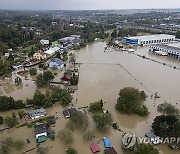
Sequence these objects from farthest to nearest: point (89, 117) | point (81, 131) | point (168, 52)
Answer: point (168, 52) < point (89, 117) < point (81, 131)

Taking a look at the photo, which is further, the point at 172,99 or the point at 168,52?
the point at 168,52

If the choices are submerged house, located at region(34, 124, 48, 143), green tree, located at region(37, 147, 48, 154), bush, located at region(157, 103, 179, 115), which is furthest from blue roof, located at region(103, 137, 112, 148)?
bush, located at region(157, 103, 179, 115)

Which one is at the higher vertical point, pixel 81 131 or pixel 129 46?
pixel 129 46

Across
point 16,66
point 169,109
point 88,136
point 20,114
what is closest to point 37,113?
point 20,114

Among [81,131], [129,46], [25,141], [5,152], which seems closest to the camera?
[5,152]

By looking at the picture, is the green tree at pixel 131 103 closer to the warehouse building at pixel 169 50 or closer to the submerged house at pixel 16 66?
the submerged house at pixel 16 66

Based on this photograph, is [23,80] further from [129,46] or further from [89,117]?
[129,46]

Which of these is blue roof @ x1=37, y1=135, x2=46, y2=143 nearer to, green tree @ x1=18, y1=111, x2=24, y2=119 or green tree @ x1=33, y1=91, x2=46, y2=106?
green tree @ x1=18, y1=111, x2=24, y2=119

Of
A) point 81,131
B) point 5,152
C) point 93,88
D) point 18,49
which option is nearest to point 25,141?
point 5,152
